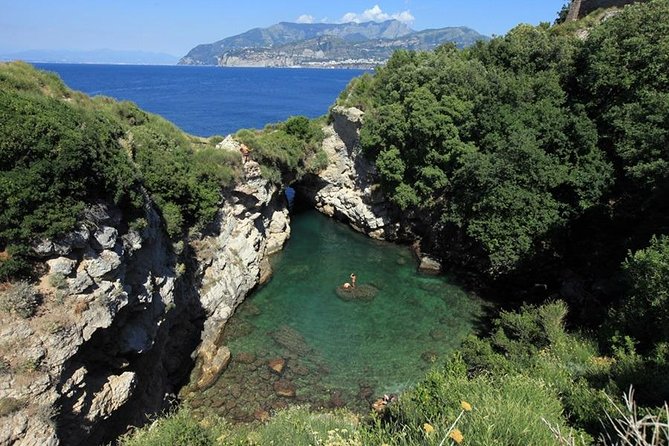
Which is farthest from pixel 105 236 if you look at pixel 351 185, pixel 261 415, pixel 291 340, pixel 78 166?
pixel 351 185

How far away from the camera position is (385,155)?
92.8ft

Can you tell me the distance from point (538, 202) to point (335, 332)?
1230 cm

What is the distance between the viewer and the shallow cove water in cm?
1705

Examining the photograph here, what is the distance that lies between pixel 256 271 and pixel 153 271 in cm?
926

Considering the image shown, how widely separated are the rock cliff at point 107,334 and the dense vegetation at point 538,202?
9.25ft

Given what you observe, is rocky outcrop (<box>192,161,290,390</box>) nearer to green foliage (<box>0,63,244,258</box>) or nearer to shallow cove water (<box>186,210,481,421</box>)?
shallow cove water (<box>186,210,481,421</box>)

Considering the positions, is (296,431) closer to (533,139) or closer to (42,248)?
(42,248)

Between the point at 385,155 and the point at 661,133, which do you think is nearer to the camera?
the point at 661,133

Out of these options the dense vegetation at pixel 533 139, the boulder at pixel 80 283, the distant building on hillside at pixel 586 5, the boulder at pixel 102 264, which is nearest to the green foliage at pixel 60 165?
the boulder at pixel 80 283

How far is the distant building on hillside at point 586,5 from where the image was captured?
33.1 meters

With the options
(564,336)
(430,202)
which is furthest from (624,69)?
(564,336)

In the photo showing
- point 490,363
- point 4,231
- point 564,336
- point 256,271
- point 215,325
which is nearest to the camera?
point 4,231

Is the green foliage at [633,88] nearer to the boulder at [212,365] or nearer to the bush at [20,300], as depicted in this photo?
the boulder at [212,365]

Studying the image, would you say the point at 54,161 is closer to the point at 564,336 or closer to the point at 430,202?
the point at 564,336
